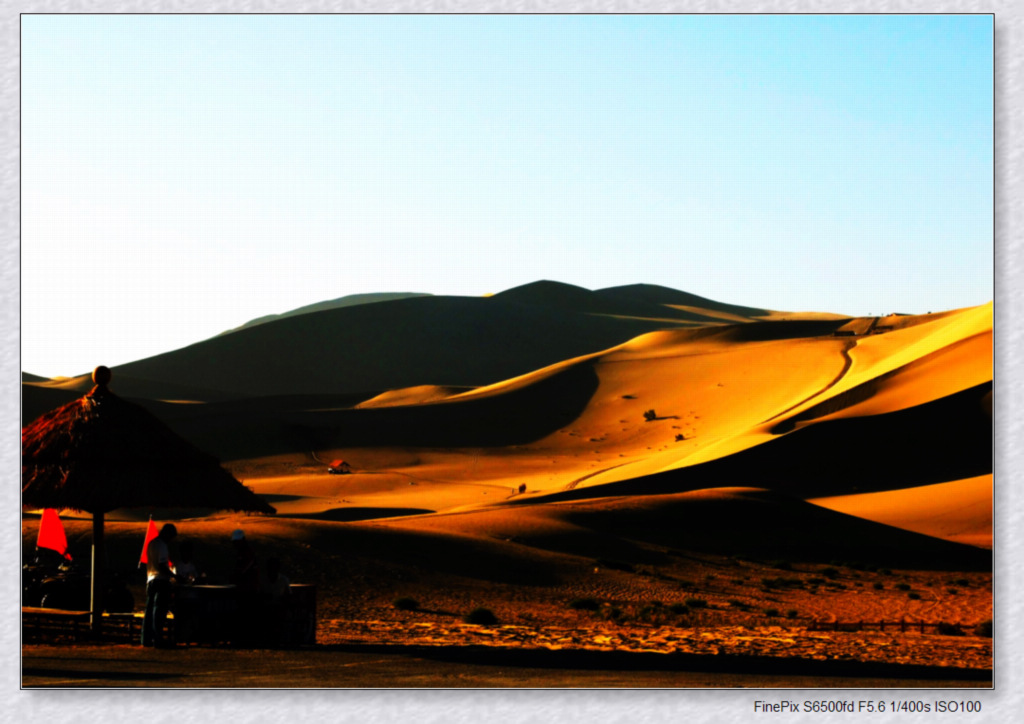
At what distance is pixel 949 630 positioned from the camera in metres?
18.7

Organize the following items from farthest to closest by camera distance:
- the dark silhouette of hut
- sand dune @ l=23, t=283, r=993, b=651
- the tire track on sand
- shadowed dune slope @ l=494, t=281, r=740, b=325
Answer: shadowed dune slope @ l=494, t=281, r=740, b=325
the dark silhouette of hut
the tire track on sand
sand dune @ l=23, t=283, r=993, b=651

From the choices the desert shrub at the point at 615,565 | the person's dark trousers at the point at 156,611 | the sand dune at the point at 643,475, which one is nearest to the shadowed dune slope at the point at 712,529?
the sand dune at the point at 643,475

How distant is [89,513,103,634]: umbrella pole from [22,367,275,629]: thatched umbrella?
12mm

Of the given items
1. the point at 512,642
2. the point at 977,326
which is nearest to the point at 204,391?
the point at 977,326

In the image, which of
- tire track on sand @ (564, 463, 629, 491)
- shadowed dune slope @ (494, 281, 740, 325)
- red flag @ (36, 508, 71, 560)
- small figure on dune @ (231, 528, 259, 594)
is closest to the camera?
small figure on dune @ (231, 528, 259, 594)

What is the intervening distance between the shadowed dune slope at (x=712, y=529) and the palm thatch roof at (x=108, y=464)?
13489mm

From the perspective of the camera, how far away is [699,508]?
3341cm

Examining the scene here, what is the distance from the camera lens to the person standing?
1260cm

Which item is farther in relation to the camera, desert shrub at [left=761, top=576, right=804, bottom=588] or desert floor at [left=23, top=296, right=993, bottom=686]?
desert shrub at [left=761, top=576, right=804, bottom=588]

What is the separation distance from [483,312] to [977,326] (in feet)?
304

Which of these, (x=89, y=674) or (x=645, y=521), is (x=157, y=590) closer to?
(x=89, y=674)

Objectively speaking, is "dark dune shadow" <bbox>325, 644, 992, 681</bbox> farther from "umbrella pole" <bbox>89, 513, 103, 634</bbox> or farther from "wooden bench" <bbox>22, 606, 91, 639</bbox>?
"wooden bench" <bbox>22, 606, 91, 639</bbox>

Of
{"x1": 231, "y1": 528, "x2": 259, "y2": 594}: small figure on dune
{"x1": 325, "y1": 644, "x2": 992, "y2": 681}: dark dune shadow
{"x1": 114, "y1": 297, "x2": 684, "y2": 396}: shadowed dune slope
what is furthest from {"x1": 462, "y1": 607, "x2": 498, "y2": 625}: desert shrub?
{"x1": 114, "y1": 297, "x2": 684, "y2": 396}: shadowed dune slope

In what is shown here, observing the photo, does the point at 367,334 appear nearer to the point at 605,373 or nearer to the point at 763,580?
the point at 605,373
